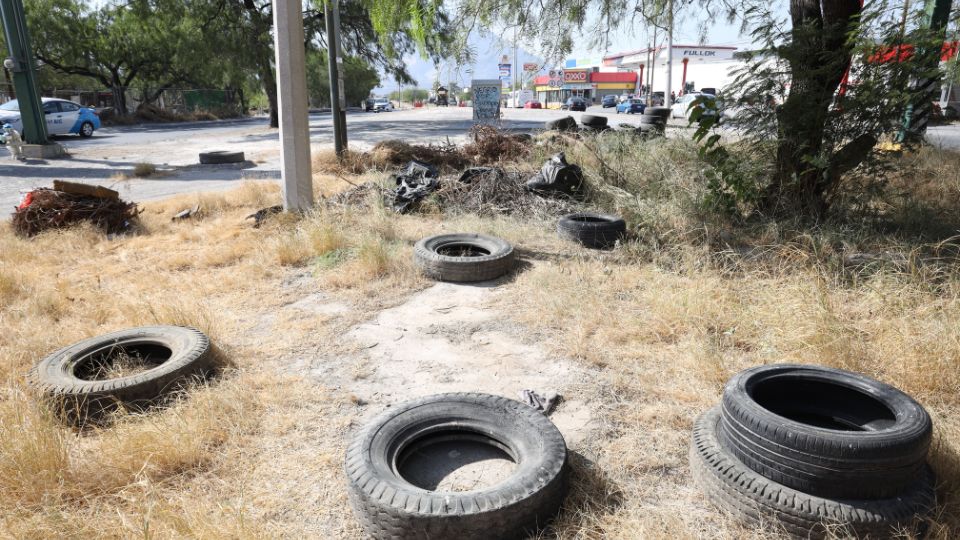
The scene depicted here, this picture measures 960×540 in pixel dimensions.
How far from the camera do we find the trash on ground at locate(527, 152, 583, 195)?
28.7ft

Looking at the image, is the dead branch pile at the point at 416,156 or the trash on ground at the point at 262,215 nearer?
the trash on ground at the point at 262,215

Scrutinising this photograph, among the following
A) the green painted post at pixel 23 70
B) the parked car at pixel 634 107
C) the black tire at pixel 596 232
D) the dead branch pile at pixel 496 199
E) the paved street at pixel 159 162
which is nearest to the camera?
the black tire at pixel 596 232

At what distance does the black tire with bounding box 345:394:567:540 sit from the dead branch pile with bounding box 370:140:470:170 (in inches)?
340

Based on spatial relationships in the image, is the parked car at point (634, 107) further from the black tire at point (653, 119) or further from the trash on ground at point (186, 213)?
the trash on ground at point (186, 213)

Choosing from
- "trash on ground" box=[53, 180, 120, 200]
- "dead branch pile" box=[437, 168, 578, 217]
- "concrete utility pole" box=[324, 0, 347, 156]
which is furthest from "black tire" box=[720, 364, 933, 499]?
"concrete utility pole" box=[324, 0, 347, 156]

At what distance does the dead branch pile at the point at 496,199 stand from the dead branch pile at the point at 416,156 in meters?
2.44

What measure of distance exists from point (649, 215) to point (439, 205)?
3.17 metres

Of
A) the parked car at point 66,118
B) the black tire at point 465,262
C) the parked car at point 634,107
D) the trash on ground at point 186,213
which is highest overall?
the parked car at point 634,107

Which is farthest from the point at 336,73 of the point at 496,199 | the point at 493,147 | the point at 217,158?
the point at 496,199

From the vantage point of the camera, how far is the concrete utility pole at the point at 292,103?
7.26 metres

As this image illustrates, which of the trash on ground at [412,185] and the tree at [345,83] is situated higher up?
the tree at [345,83]

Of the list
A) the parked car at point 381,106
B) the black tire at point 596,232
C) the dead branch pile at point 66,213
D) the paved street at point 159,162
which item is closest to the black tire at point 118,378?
the black tire at point 596,232

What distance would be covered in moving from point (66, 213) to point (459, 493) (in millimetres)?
7700

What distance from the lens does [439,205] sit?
8625 mm
